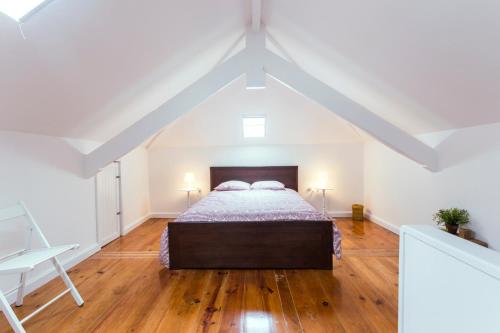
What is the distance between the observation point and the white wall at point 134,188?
13.3 feet

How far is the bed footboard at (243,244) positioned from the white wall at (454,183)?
4.66 ft

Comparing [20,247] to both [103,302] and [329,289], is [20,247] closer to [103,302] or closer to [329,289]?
[103,302]

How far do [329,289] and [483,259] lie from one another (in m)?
1.77

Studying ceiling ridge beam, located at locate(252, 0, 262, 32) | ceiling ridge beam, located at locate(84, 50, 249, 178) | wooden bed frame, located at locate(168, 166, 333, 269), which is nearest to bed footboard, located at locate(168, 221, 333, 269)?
wooden bed frame, located at locate(168, 166, 333, 269)

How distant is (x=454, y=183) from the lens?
2.64 m

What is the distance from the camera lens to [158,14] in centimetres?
186

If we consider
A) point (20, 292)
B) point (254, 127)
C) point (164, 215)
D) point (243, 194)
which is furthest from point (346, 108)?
point (164, 215)

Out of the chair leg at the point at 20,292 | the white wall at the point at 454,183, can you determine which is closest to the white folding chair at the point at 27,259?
the chair leg at the point at 20,292

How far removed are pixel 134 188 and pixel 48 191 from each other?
1926 millimetres

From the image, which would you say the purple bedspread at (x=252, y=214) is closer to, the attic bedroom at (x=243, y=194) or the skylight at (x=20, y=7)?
the attic bedroom at (x=243, y=194)

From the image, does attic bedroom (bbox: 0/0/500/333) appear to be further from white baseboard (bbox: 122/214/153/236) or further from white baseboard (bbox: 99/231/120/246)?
white baseboard (bbox: 122/214/153/236)

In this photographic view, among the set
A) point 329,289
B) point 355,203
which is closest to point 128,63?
point 329,289

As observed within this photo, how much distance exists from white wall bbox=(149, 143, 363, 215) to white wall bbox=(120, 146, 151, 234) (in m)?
0.18

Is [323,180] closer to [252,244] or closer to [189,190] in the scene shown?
[252,244]
